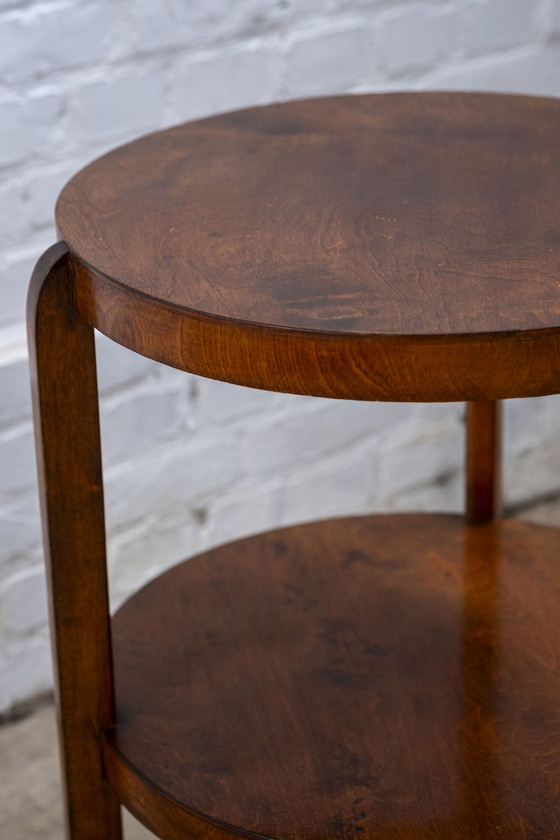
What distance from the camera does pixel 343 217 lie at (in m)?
0.75

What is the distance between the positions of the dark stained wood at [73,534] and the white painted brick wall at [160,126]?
49cm

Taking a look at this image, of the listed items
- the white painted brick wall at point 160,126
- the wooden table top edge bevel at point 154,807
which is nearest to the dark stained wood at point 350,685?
the wooden table top edge bevel at point 154,807

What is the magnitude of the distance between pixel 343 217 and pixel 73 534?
0.92 ft

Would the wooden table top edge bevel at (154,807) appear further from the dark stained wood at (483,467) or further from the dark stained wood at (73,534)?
the dark stained wood at (483,467)

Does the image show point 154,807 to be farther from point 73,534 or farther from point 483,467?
point 483,467

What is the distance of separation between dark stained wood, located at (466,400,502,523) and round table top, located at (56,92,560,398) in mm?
317

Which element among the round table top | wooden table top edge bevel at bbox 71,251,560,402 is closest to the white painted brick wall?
the round table top

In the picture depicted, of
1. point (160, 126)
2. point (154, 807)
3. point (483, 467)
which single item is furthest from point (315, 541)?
point (160, 126)

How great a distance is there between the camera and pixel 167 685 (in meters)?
0.91

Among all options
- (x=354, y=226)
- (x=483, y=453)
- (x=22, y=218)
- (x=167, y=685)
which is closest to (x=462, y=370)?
(x=354, y=226)

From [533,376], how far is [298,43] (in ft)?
2.68

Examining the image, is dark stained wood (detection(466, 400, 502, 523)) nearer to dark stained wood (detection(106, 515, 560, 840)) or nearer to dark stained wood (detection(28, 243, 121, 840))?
dark stained wood (detection(106, 515, 560, 840))

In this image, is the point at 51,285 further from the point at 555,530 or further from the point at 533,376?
the point at 555,530

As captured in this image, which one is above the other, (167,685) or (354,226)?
(354,226)
